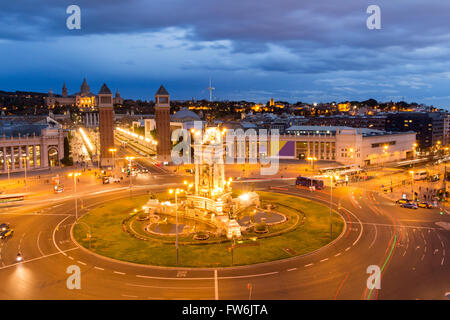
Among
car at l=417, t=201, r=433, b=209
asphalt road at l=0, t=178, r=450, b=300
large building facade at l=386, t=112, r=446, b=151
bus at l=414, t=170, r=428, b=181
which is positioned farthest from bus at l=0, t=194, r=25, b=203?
large building facade at l=386, t=112, r=446, b=151

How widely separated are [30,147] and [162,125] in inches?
1720

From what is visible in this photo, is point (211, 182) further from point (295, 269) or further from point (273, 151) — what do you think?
point (273, 151)

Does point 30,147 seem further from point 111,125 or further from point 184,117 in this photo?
point 184,117

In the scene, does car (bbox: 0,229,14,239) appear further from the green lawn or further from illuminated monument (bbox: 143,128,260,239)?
illuminated monument (bbox: 143,128,260,239)

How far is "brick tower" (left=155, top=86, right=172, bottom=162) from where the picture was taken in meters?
128

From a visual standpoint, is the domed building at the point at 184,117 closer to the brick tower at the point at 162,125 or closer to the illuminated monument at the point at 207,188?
the brick tower at the point at 162,125

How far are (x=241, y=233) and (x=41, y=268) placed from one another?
978 inches

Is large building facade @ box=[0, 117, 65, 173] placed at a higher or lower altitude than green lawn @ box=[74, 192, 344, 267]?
higher

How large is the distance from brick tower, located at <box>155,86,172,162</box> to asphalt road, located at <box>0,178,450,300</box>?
7752cm

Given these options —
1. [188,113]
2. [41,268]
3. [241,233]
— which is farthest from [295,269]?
[188,113]

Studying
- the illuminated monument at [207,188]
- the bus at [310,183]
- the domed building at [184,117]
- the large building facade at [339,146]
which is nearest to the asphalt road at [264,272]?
the illuminated monument at [207,188]

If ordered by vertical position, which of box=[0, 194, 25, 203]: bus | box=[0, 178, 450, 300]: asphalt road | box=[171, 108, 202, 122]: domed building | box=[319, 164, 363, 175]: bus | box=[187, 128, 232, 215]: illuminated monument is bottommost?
box=[0, 178, 450, 300]: asphalt road

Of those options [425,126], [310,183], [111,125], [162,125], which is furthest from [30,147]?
[425,126]

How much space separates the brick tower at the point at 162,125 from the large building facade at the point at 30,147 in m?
32.5
